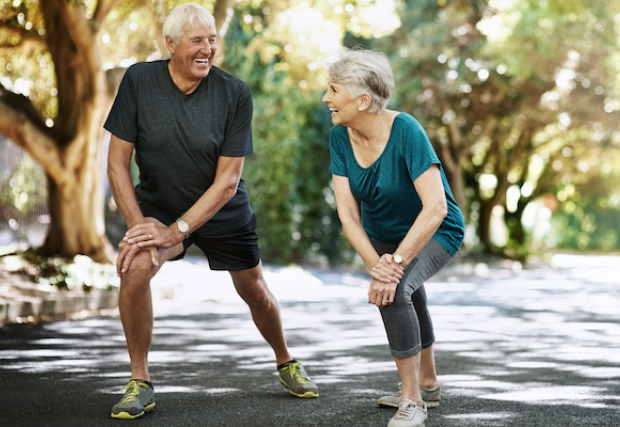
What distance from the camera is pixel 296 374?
4.81 meters

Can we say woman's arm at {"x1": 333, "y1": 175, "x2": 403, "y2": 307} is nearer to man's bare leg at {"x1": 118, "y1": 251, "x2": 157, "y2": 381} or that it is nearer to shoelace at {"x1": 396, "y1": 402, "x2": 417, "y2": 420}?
shoelace at {"x1": 396, "y1": 402, "x2": 417, "y2": 420}

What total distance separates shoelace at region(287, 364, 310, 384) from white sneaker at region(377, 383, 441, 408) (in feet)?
1.64

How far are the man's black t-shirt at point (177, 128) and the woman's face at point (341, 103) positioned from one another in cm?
53

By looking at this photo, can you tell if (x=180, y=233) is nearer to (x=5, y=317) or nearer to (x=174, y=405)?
(x=174, y=405)

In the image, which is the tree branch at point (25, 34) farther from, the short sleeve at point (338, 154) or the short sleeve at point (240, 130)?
the short sleeve at point (338, 154)

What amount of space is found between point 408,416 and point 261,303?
121cm

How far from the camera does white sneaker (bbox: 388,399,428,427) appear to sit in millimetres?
3881

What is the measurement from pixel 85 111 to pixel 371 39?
427 inches

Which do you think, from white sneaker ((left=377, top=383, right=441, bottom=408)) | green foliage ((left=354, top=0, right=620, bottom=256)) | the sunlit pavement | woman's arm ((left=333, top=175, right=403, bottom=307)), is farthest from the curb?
green foliage ((left=354, top=0, right=620, bottom=256))

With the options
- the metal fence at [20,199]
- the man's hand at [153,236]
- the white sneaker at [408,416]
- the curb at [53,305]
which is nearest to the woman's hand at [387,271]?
the white sneaker at [408,416]

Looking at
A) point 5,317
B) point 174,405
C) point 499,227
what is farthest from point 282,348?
point 499,227

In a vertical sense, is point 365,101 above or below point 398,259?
above

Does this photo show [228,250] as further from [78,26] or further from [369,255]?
[78,26]

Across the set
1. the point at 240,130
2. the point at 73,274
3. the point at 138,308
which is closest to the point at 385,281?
the point at 240,130
